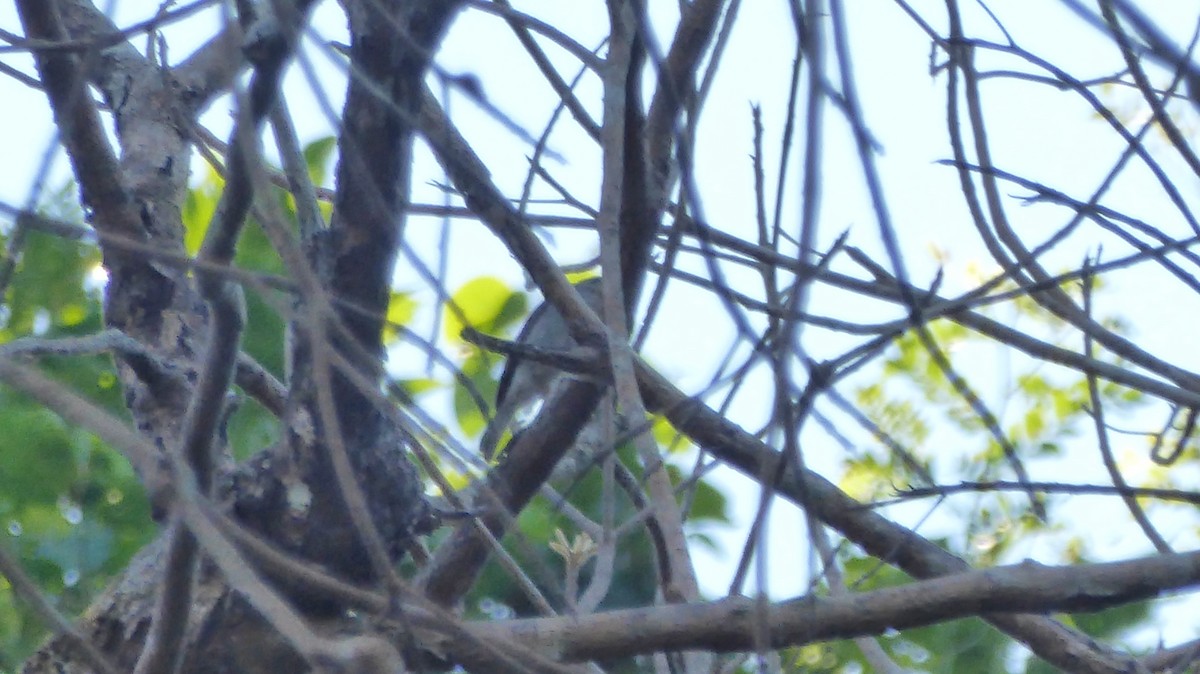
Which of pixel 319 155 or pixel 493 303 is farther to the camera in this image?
pixel 493 303

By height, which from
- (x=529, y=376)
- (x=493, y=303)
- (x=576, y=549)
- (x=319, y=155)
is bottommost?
(x=576, y=549)

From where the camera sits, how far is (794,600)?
1214 mm

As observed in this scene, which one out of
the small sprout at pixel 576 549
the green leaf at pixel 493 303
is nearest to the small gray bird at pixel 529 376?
the green leaf at pixel 493 303

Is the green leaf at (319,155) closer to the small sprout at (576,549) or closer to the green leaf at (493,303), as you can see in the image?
the green leaf at (493,303)

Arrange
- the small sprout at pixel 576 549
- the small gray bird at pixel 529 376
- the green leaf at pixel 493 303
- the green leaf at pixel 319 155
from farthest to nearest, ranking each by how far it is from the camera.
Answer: the green leaf at pixel 493 303 < the small gray bird at pixel 529 376 < the green leaf at pixel 319 155 < the small sprout at pixel 576 549

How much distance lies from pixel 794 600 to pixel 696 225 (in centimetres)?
41

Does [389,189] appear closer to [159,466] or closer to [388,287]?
[388,287]

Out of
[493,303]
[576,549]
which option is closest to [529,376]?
[493,303]

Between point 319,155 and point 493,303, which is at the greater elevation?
point 319,155

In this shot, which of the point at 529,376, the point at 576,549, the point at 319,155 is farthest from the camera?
the point at 529,376

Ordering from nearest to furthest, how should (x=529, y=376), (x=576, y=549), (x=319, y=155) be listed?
1. (x=576, y=549)
2. (x=319, y=155)
3. (x=529, y=376)

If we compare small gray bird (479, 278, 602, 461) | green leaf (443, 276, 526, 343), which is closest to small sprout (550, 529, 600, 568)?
small gray bird (479, 278, 602, 461)

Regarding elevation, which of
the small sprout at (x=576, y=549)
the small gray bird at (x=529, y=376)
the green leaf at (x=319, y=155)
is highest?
the green leaf at (x=319, y=155)

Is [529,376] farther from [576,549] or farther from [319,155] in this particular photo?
[576,549]
